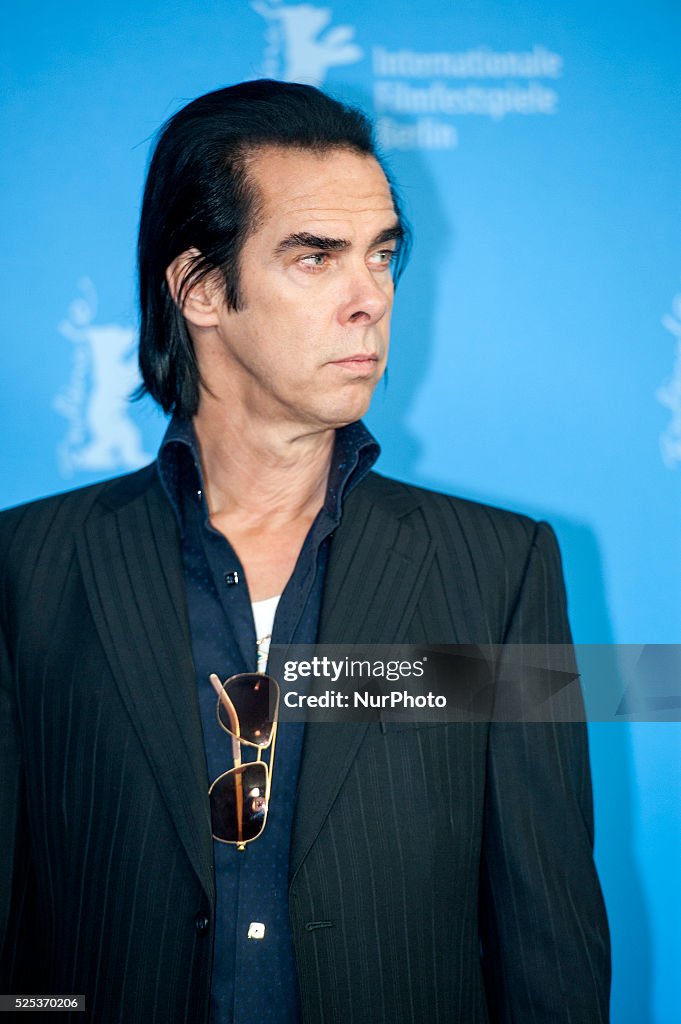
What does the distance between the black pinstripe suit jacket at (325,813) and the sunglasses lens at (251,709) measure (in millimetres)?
60

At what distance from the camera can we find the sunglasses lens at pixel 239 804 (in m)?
1.69

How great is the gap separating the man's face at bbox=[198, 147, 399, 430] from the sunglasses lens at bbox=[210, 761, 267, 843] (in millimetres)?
606

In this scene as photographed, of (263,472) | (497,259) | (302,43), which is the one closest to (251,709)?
(263,472)

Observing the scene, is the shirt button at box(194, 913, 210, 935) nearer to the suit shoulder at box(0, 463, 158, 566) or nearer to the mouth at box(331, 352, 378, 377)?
the suit shoulder at box(0, 463, 158, 566)

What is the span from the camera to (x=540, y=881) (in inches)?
68.9

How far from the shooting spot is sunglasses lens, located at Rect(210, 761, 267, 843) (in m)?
1.69

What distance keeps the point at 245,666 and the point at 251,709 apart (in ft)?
0.25

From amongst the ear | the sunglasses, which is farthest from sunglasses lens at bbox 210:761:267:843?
the ear

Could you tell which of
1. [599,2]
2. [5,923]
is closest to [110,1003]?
[5,923]

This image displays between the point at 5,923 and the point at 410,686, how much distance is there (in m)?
0.78

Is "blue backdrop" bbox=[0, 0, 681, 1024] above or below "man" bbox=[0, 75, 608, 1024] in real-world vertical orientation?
above

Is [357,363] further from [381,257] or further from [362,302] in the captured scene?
[381,257]

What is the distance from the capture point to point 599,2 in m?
2.37

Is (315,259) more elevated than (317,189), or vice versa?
(317,189)
